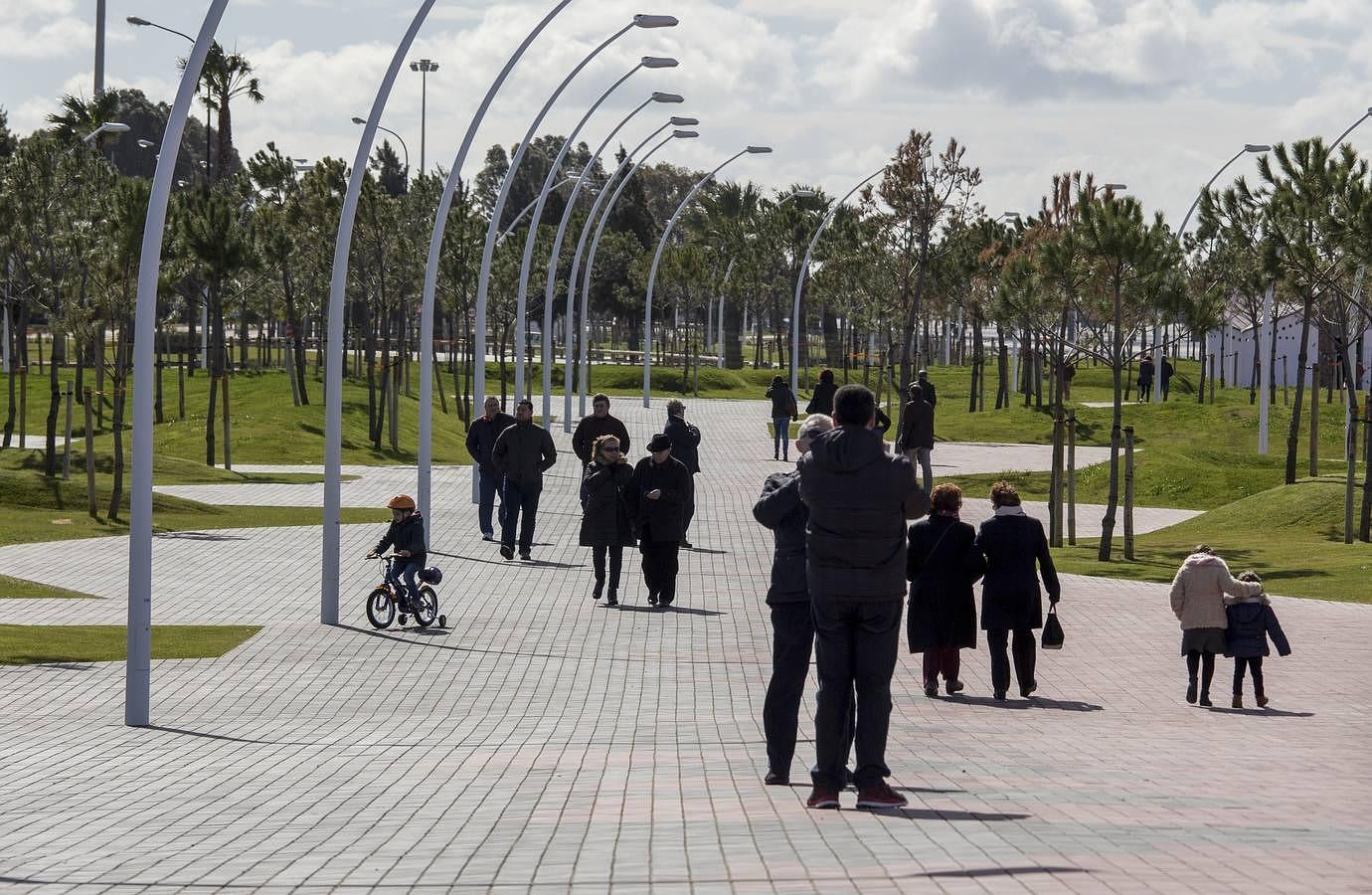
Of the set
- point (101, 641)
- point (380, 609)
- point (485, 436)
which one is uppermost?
point (485, 436)

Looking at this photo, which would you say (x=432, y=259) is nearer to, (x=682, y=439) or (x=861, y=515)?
(x=682, y=439)

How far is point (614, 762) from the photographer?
1041cm

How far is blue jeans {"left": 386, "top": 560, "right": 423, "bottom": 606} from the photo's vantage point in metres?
16.6

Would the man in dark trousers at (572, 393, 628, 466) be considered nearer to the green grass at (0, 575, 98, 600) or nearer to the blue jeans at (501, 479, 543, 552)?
the blue jeans at (501, 479, 543, 552)

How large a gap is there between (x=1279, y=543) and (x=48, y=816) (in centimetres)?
2136

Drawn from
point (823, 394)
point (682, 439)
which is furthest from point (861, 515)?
point (823, 394)

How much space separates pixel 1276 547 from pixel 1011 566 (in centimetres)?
1484

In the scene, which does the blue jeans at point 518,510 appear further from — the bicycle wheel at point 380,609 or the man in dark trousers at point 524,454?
the bicycle wheel at point 380,609

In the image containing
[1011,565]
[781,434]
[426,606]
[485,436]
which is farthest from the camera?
[781,434]

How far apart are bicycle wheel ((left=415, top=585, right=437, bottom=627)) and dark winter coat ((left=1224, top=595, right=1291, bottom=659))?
6475 mm

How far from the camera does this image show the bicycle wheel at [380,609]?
1672cm

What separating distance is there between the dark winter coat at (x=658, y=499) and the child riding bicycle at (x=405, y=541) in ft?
6.65

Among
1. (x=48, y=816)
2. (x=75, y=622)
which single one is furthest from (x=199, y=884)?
(x=75, y=622)

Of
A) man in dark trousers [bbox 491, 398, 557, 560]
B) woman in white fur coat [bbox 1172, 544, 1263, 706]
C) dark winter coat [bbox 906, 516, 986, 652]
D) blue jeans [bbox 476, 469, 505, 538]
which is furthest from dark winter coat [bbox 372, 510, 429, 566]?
woman in white fur coat [bbox 1172, 544, 1263, 706]
